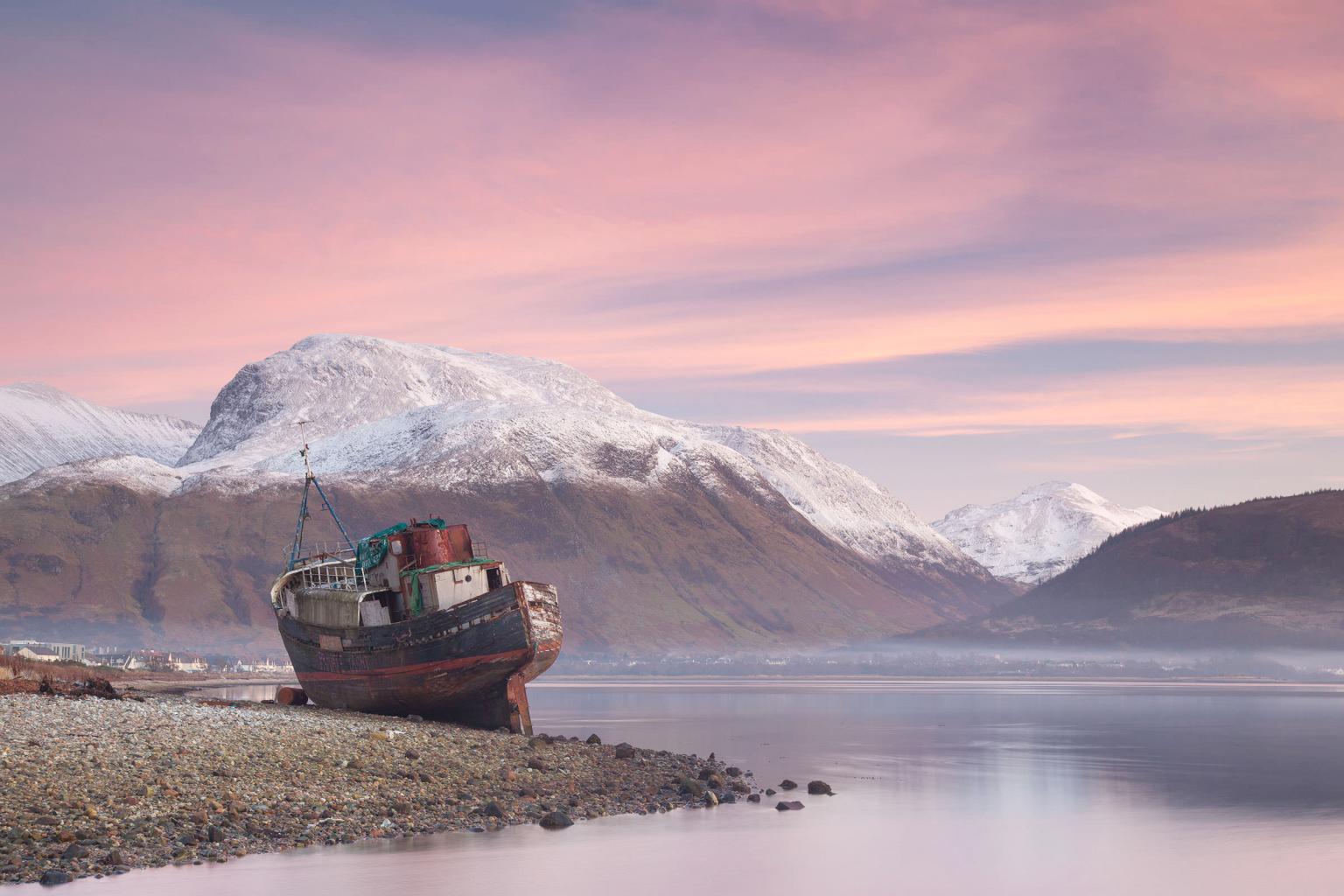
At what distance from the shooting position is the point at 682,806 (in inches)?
2324

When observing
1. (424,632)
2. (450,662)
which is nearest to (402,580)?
(424,632)

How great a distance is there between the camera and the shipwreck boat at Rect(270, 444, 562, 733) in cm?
7500

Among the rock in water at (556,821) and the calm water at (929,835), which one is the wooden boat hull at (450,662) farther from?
the rock in water at (556,821)

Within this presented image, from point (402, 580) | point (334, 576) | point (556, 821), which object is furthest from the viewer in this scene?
point (334, 576)

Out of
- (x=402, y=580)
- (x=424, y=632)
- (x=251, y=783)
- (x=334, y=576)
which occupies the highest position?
(x=334, y=576)

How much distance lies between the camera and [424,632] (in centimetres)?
7506

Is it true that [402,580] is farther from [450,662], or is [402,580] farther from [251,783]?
[251,783]

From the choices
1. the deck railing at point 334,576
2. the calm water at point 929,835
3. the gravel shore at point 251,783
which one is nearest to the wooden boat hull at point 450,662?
the deck railing at point 334,576

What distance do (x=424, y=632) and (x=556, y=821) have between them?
82.1ft

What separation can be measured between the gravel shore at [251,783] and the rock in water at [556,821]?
5 cm

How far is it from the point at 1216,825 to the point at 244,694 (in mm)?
101084

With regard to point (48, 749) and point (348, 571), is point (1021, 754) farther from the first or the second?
point (48, 749)

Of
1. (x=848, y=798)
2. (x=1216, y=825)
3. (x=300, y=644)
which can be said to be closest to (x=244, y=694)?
(x=300, y=644)

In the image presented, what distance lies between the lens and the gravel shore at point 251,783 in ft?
139
